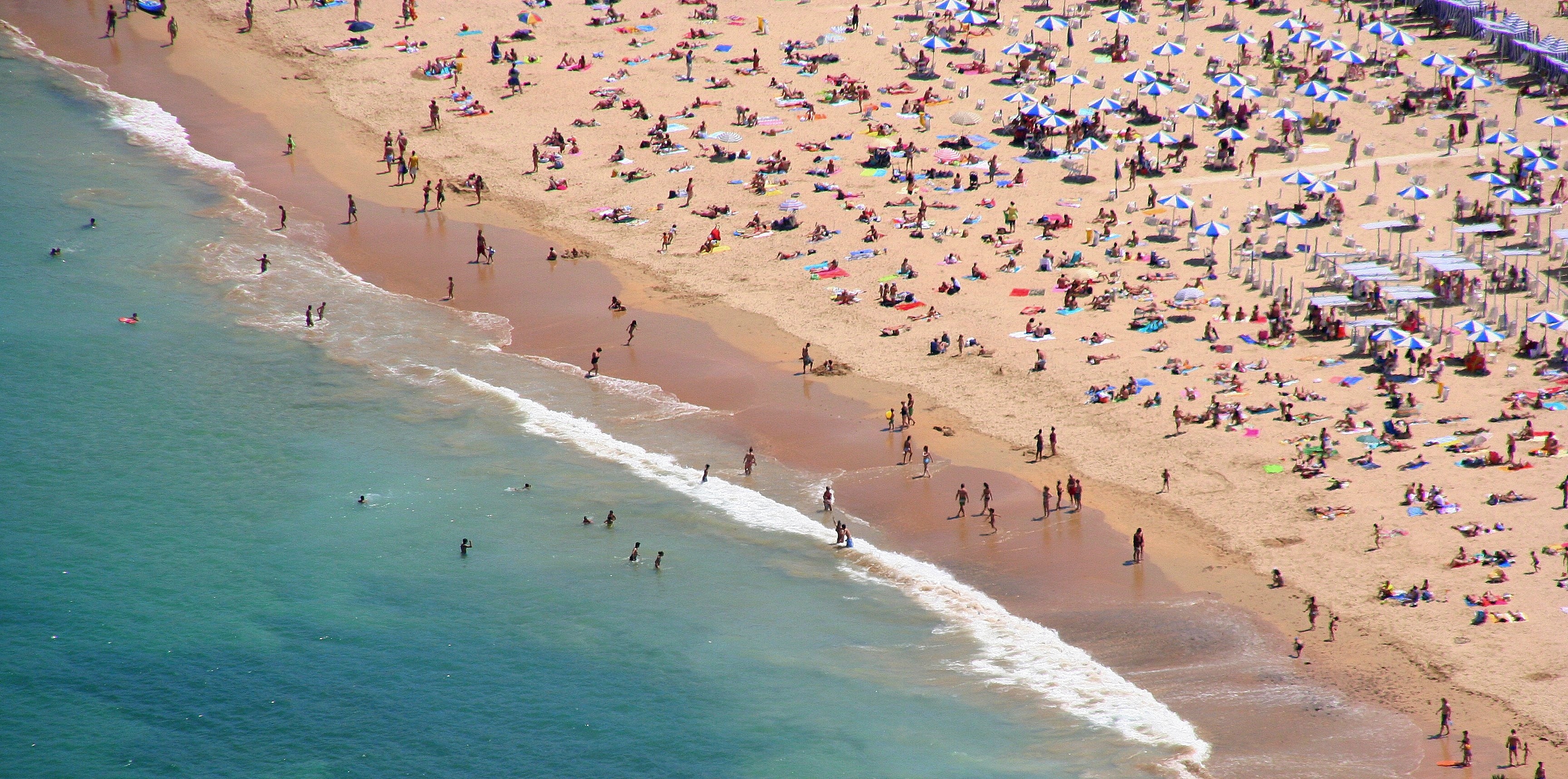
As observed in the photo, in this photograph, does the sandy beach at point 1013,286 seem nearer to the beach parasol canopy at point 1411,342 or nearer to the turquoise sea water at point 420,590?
the beach parasol canopy at point 1411,342

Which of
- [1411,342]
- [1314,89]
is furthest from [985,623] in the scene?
[1314,89]


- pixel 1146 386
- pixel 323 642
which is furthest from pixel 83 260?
pixel 1146 386

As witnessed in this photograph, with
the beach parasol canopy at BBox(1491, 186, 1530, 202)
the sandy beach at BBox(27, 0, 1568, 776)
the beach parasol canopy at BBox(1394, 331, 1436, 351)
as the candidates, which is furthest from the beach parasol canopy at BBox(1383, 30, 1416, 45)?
the beach parasol canopy at BBox(1394, 331, 1436, 351)

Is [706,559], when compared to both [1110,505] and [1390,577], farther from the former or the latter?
[1390,577]

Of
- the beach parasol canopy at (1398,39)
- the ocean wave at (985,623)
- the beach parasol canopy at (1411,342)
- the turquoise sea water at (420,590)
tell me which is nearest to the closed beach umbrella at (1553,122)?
the beach parasol canopy at (1398,39)

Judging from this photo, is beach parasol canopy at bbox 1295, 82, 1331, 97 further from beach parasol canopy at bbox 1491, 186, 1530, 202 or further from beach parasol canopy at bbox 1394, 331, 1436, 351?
beach parasol canopy at bbox 1394, 331, 1436, 351
